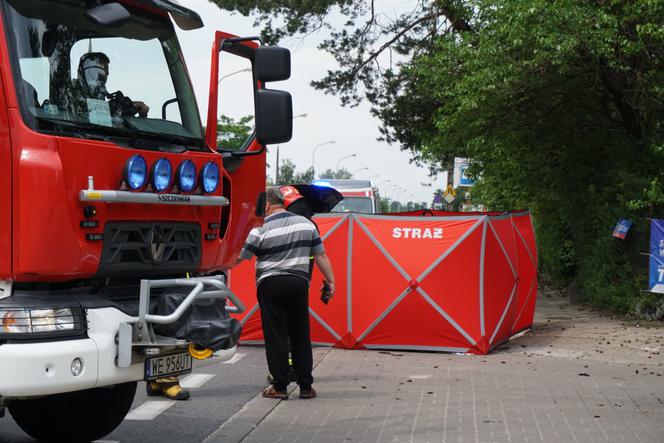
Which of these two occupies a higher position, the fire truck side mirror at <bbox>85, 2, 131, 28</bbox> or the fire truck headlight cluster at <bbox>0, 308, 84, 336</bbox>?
the fire truck side mirror at <bbox>85, 2, 131, 28</bbox>

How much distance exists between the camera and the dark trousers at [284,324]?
877 cm

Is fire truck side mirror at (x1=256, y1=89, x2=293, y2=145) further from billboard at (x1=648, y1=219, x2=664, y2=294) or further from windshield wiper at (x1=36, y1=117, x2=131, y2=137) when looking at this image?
billboard at (x1=648, y1=219, x2=664, y2=294)

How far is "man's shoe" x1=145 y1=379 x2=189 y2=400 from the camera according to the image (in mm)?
8602

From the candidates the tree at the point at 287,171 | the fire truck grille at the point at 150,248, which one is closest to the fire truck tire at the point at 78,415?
the fire truck grille at the point at 150,248

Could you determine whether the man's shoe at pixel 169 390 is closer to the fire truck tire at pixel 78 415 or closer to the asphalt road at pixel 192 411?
the asphalt road at pixel 192 411

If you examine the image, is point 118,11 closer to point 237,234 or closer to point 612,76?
point 237,234

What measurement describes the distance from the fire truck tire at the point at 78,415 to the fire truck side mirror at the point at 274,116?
1.99 meters

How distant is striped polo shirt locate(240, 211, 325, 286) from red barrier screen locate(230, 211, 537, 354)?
3532 millimetres

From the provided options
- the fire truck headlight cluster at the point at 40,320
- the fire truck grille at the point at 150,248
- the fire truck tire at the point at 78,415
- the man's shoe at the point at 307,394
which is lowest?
the man's shoe at the point at 307,394

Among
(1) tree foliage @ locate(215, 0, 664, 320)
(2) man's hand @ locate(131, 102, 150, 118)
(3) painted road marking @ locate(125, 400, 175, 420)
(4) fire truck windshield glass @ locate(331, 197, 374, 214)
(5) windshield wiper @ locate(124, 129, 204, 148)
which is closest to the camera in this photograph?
(5) windshield wiper @ locate(124, 129, 204, 148)

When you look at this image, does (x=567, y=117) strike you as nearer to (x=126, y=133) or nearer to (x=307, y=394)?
(x=307, y=394)

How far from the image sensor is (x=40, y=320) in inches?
201

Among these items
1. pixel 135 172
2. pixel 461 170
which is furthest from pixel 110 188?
pixel 461 170

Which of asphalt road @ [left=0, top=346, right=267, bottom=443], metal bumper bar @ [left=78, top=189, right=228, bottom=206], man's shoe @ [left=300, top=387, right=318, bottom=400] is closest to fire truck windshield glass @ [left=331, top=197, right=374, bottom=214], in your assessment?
asphalt road @ [left=0, top=346, right=267, bottom=443]
